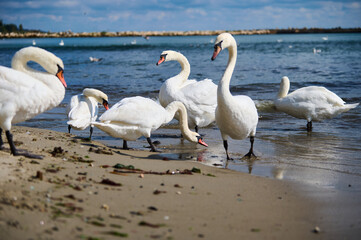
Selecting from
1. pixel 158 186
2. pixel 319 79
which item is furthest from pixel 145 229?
pixel 319 79

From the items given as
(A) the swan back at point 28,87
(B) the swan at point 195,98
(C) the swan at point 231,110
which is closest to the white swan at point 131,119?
(C) the swan at point 231,110

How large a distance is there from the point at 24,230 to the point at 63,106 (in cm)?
1001

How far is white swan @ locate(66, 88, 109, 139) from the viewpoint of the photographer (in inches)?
319

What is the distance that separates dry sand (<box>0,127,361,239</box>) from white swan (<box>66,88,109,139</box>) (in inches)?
94.6

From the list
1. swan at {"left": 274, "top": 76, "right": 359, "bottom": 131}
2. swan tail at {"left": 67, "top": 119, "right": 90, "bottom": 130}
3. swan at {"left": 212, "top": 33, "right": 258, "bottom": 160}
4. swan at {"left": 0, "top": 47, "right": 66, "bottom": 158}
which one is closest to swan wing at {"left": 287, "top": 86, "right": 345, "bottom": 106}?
swan at {"left": 274, "top": 76, "right": 359, "bottom": 131}

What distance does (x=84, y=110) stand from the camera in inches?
331

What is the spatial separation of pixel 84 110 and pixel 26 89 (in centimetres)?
312

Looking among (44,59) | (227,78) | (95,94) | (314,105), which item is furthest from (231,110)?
(314,105)

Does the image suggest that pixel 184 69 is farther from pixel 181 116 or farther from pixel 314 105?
pixel 314 105

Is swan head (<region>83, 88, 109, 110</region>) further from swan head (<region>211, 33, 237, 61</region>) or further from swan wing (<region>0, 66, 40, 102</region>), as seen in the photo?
swan wing (<region>0, 66, 40, 102</region>)

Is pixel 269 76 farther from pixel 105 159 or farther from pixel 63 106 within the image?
pixel 105 159

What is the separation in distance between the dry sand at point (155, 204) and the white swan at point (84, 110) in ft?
7.89

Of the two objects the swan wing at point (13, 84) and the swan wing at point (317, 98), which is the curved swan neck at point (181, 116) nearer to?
the swan wing at point (13, 84)

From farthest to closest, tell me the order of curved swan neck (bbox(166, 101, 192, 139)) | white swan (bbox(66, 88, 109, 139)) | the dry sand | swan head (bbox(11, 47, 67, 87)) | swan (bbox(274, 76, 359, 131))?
swan (bbox(274, 76, 359, 131)) → white swan (bbox(66, 88, 109, 139)) → curved swan neck (bbox(166, 101, 192, 139)) → swan head (bbox(11, 47, 67, 87)) → the dry sand
